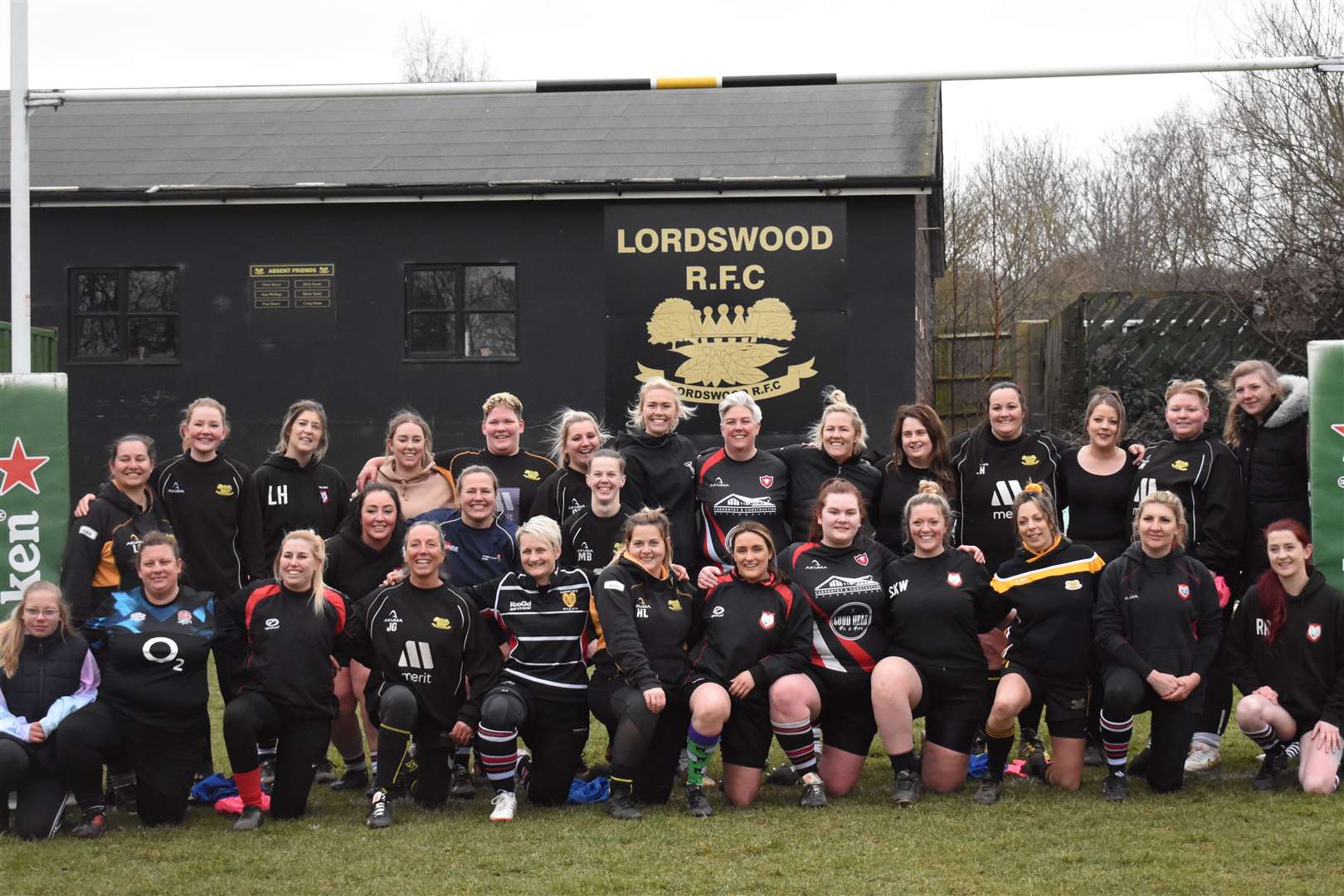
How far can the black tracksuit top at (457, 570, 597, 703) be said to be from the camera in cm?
654

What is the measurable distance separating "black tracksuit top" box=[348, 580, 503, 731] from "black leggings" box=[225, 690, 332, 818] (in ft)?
1.18

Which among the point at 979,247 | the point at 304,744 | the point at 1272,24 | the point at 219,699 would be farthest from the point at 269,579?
the point at 979,247

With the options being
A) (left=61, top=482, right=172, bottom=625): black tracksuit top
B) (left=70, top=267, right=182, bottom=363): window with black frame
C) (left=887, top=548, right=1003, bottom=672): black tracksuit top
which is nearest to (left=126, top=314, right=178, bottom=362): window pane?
(left=70, top=267, right=182, bottom=363): window with black frame

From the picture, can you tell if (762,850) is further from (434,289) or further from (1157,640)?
(434,289)

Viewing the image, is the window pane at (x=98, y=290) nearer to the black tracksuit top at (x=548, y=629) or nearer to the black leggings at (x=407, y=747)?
the black leggings at (x=407, y=747)

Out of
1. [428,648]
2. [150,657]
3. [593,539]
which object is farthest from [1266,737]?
[150,657]

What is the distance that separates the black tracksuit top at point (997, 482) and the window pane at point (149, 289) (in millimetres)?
10814

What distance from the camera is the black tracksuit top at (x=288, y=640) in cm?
636

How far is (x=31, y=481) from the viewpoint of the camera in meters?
6.84

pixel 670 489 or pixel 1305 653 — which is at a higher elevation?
pixel 670 489

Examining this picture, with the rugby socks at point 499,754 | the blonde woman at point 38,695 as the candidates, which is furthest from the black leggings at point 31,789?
the rugby socks at point 499,754

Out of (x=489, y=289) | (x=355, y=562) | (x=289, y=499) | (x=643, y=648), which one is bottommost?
(x=643, y=648)

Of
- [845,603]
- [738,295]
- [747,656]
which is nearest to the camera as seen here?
[747,656]

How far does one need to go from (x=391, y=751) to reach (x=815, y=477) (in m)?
2.51
